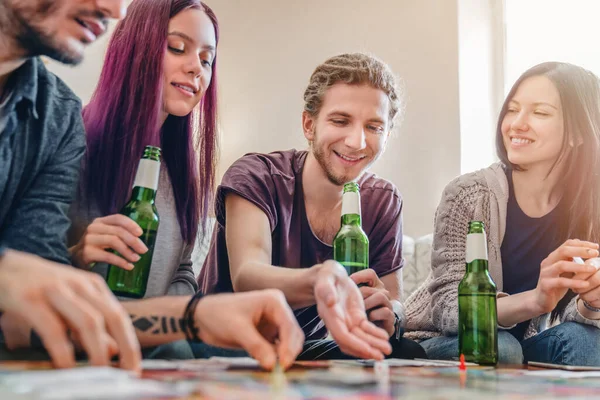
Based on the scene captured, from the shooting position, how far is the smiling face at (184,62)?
49.8 inches

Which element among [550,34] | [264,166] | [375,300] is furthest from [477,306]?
[550,34]

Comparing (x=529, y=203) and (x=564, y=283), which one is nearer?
(x=564, y=283)

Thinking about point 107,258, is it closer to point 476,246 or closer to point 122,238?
point 122,238

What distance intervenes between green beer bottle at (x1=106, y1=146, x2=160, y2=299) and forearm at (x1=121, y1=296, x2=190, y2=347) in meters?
0.12

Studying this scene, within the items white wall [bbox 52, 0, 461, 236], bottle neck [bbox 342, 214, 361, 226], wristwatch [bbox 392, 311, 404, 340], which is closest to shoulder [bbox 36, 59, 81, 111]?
bottle neck [bbox 342, 214, 361, 226]

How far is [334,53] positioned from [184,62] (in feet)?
5.55

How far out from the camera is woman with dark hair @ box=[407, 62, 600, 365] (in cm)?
144

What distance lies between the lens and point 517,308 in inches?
48.6

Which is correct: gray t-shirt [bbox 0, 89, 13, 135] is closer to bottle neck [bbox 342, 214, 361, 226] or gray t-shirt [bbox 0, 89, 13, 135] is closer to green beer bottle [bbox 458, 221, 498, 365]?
bottle neck [bbox 342, 214, 361, 226]

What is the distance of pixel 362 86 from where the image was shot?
58.7 inches

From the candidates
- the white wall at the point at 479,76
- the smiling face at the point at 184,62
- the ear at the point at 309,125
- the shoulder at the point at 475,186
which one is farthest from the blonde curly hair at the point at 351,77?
the white wall at the point at 479,76

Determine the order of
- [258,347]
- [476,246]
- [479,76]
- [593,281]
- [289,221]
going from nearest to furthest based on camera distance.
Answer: [258,347], [476,246], [593,281], [289,221], [479,76]

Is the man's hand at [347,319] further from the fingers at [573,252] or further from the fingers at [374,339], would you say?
the fingers at [573,252]

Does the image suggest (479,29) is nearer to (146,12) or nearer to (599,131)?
(599,131)
